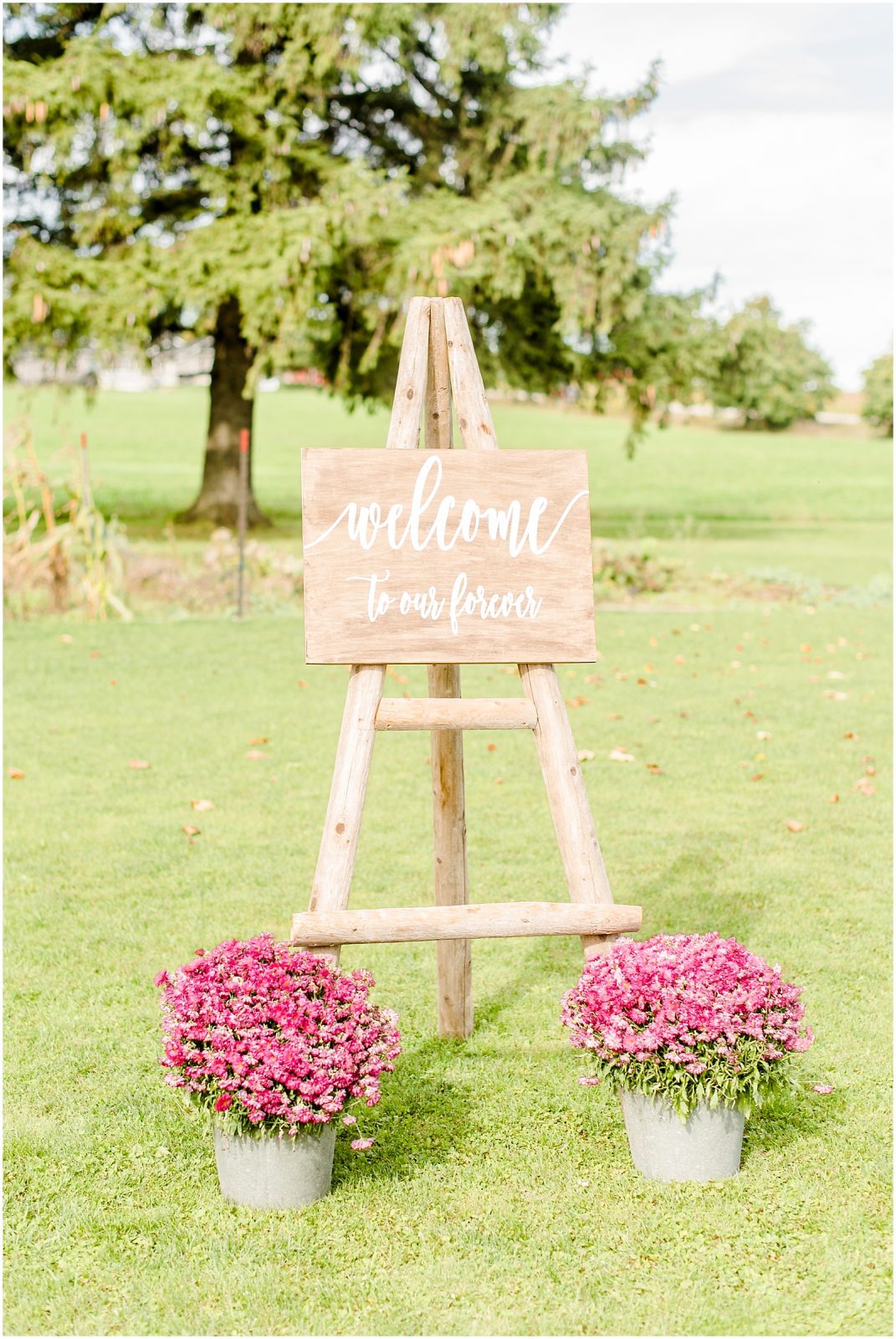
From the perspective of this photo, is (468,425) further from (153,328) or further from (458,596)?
(153,328)

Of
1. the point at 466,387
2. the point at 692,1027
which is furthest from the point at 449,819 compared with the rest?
the point at 466,387

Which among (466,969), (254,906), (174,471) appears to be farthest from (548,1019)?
(174,471)

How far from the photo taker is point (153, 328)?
2261cm

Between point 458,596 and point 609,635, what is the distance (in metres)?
9.62

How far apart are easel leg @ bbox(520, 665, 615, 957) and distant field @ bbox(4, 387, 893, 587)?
9.48 metres

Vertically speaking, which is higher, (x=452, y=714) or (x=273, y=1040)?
(x=452, y=714)

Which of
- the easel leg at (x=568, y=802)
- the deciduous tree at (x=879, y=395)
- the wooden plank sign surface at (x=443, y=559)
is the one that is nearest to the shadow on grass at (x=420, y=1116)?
the easel leg at (x=568, y=802)

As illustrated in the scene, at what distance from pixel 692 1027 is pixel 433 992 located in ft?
5.80

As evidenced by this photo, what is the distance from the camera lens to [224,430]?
77.6ft

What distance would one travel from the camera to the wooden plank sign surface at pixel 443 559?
3928 millimetres

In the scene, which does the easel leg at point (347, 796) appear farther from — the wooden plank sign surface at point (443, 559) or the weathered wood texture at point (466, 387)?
the weathered wood texture at point (466, 387)

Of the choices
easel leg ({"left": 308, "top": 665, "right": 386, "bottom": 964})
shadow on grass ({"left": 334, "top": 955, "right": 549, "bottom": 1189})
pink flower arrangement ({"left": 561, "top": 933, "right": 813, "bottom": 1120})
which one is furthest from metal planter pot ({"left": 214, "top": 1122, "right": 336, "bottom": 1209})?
pink flower arrangement ({"left": 561, "top": 933, "right": 813, "bottom": 1120})

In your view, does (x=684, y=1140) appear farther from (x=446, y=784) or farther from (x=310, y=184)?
(x=310, y=184)

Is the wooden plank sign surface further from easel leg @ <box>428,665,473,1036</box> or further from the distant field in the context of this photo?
the distant field
